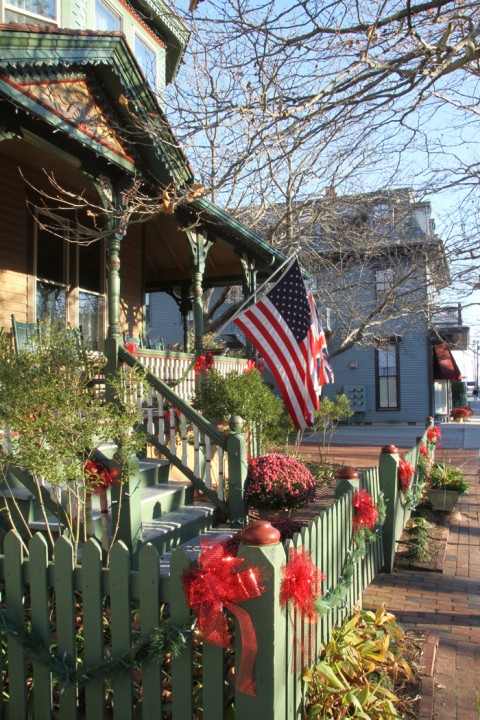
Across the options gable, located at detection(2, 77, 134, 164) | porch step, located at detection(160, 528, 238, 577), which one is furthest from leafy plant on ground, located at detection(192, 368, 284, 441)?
gable, located at detection(2, 77, 134, 164)

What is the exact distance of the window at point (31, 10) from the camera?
28.6 ft

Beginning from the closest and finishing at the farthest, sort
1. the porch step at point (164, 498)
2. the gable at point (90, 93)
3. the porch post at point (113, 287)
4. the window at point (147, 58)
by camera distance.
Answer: the porch step at point (164, 498)
the gable at point (90, 93)
the porch post at point (113, 287)
the window at point (147, 58)

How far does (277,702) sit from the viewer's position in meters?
2.36

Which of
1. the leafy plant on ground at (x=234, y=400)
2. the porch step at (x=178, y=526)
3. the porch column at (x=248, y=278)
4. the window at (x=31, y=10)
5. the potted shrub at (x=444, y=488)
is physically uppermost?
the window at (x=31, y=10)

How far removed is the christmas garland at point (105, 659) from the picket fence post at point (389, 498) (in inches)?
147

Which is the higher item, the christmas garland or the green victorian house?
the green victorian house

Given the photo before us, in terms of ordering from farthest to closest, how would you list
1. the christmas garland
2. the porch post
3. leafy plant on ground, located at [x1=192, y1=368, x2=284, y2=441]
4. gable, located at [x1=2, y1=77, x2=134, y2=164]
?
1. leafy plant on ground, located at [x1=192, y1=368, x2=284, y2=441]
2. the porch post
3. gable, located at [x1=2, y1=77, x2=134, y2=164]
4. the christmas garland

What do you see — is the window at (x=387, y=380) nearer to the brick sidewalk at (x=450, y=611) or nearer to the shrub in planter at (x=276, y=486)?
the brick sidewalk at (x=450, y=611)

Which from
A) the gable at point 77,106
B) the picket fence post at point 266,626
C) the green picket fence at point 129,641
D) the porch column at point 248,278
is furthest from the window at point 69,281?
the picket fence post at point 266,626

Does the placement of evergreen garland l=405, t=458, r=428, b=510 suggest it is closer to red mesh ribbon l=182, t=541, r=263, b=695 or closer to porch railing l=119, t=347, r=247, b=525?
porch railing l=119, t=347, r=247, b=525

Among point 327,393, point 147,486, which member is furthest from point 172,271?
point 327,393

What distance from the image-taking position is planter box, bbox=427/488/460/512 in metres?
8.23

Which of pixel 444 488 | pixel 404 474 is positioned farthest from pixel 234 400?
pixel 444 488

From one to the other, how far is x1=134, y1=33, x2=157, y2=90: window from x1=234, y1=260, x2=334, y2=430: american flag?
727 centimetres
